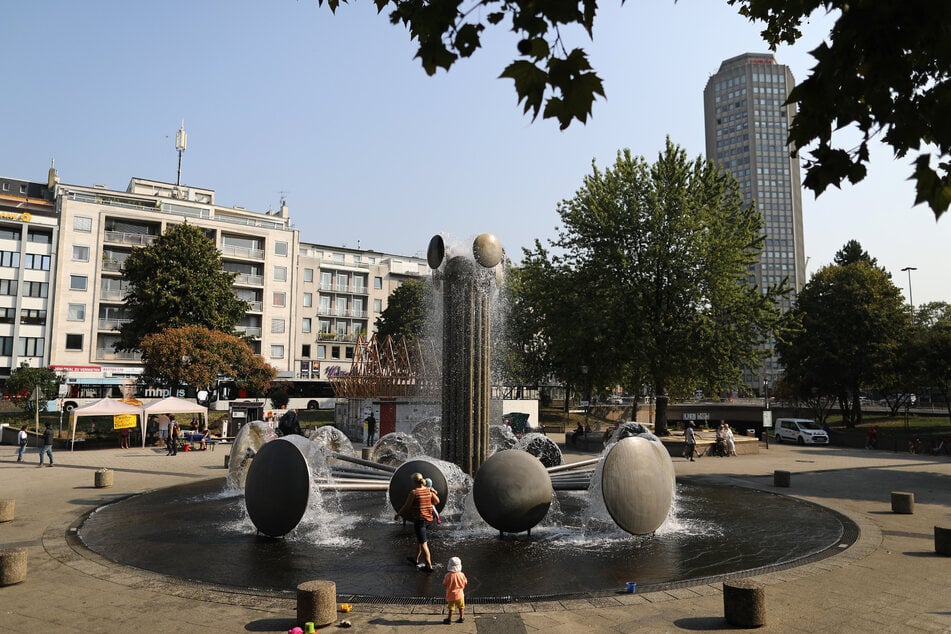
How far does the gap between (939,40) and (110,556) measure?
39.2ft

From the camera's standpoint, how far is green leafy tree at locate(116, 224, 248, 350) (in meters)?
42.0

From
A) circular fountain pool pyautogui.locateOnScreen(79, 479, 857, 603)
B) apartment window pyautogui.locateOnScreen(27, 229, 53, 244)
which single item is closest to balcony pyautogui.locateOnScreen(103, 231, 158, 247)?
apartment window pyautogui.locateOnScreen(27, 229, 53, 244)

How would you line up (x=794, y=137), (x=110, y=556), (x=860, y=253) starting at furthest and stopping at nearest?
(x=860, y=253) → (x=110, y=556) → (x=794, y=137)

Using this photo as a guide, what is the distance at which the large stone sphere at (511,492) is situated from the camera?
11000 mm

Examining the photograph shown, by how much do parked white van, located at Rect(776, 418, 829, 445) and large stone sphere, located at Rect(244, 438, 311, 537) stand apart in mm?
34257

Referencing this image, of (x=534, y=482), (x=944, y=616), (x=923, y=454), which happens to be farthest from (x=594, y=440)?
(x=944, y=616)

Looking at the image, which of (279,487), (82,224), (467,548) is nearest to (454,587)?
(467,548)

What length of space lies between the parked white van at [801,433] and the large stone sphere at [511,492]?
31465mm

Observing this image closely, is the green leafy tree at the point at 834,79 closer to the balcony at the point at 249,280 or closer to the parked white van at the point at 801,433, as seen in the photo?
the parked white van at the point at 801,433

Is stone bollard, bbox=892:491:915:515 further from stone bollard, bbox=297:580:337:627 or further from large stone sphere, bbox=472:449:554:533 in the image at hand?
stone bollard, bbox=297:580:337:627

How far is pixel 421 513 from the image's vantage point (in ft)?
31.1

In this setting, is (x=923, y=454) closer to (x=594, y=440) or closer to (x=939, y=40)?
(x=594, y=440)

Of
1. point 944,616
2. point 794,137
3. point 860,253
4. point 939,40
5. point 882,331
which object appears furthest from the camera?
point 860,253

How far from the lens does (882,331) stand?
152 ft
